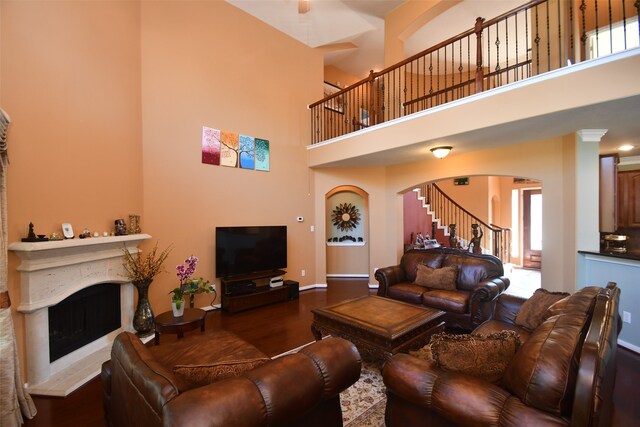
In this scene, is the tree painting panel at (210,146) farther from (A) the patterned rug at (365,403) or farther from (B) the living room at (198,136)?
(A) the patterned rug at (365,403)

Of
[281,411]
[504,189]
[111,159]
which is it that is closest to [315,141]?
[111,159]

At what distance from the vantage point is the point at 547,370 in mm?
1240

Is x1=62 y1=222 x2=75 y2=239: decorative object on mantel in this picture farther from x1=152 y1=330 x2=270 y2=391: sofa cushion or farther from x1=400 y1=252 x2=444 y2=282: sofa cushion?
x1=400 y1=252 x2=444 y2=282: sofa cushion

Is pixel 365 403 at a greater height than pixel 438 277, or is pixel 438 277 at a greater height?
pixel 438 277

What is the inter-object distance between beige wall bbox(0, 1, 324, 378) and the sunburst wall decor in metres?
1.26

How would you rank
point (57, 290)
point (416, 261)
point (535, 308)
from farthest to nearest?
point (416, 261), point (57, 290), point (535, 308)

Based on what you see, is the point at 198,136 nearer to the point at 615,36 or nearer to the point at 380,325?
the point at 380,325

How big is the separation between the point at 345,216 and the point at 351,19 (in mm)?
4222

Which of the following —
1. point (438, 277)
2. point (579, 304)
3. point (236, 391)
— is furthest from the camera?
point (438, 277)

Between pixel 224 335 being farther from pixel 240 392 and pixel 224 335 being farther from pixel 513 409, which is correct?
pixel 513 409

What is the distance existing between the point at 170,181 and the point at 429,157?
427cm

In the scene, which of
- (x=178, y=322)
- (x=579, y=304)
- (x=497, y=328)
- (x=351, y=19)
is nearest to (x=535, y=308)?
(x=497, y=328)

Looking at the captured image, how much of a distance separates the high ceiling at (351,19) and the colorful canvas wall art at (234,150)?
228cm

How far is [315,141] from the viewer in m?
6.14
